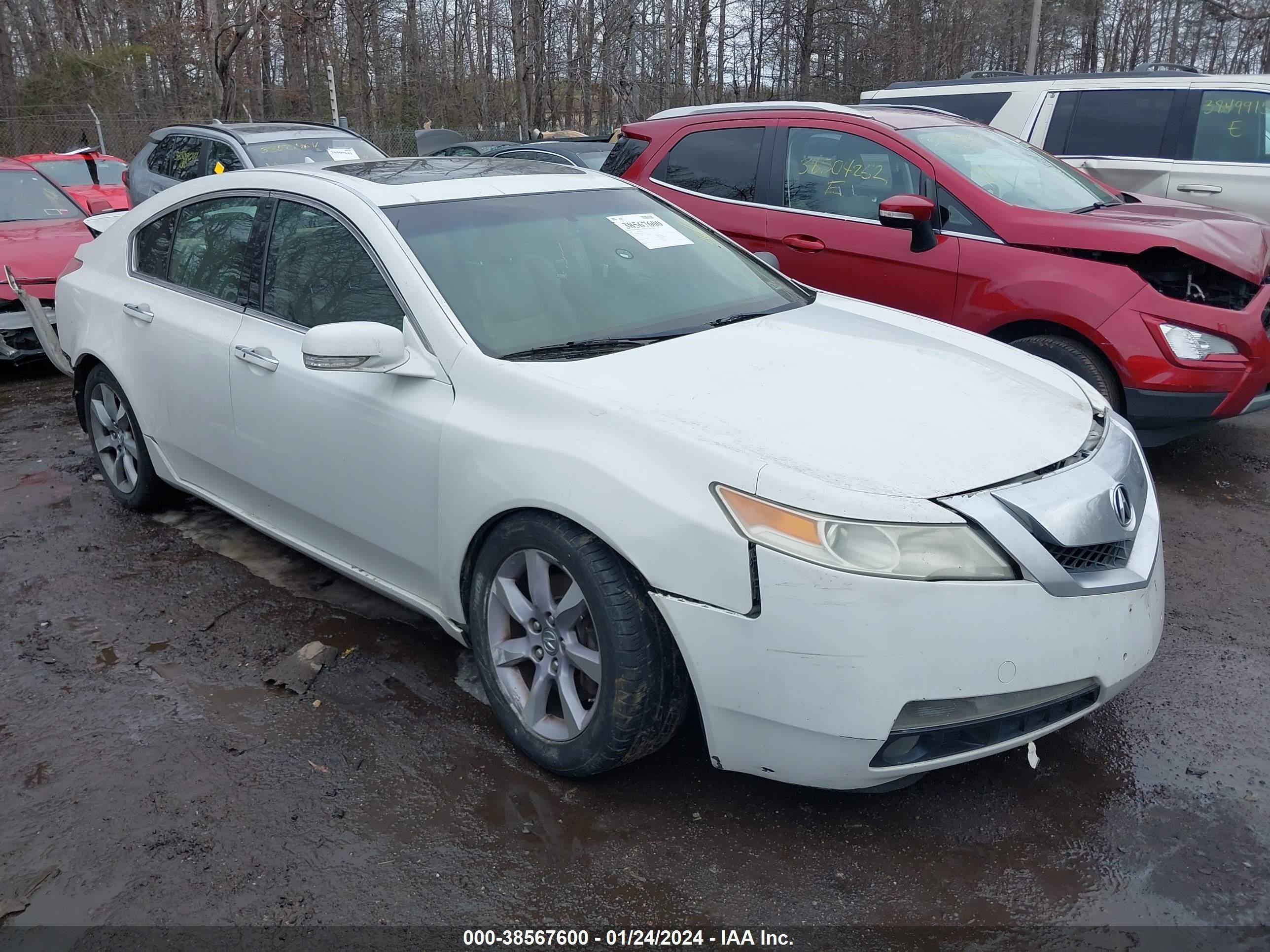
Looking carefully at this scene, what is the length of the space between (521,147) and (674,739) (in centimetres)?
1069

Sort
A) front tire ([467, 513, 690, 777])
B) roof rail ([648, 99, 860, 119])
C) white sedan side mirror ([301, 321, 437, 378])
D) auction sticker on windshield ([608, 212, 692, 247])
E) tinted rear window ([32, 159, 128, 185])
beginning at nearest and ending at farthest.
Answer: front tire ([467, 513, 690, 777])
white sedan side mirror ([301, 321, 437, 378])
auction sticker on windshield ([608, 212, 692, 247])
roof rail ([648, 99, 860, 119])
tinted rear window ([32, 159, 128, 185])

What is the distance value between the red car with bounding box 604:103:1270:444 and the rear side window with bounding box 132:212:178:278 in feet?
9.23

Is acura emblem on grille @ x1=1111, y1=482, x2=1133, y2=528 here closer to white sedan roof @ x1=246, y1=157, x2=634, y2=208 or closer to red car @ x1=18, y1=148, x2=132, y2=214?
white sedan roof @ x1=246, y1=157, x2=634, y2=208

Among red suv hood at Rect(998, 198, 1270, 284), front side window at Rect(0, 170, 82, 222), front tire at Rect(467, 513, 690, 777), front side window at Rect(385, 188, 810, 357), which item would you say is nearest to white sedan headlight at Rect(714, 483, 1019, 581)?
front tire at Rect(467, 513, 690, 777)

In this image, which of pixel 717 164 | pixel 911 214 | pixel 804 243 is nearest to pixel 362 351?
pixel 911 214

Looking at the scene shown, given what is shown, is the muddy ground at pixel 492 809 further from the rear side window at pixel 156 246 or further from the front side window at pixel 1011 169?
the front side window at pixel 1011 169

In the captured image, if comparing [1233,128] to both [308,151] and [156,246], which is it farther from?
[308,151]

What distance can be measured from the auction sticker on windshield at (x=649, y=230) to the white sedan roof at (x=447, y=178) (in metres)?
0.21

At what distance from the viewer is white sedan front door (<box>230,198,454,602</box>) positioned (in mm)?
3064

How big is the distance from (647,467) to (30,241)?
708 cm

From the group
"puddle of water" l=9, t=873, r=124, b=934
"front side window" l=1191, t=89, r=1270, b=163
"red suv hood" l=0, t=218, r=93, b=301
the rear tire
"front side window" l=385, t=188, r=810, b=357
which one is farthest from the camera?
"front side window" l=1191, t=89, r=1270, b=163

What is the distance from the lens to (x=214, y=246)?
13.2ft

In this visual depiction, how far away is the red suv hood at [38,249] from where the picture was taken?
23.6 ft

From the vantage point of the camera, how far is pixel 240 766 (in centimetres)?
294
